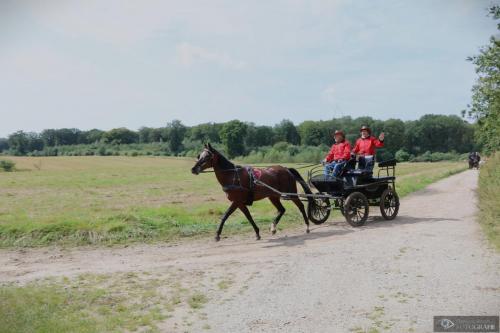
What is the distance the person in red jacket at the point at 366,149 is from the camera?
11.9 meters

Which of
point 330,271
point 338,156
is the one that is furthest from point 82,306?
point 338,156

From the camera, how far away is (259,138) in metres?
119

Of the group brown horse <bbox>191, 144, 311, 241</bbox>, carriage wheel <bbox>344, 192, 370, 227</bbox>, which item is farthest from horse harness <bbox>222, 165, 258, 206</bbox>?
carriage wheel <bbox>344, 192, 370, 227</bbox>

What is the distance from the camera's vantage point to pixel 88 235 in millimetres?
10695

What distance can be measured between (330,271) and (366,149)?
5.53 meters

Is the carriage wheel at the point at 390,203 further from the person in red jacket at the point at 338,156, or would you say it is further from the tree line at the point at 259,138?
the tree line at the point at 259,138

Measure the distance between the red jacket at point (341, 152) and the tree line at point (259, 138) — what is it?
2736 inches

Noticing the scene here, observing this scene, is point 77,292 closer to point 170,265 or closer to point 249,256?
point 170,265

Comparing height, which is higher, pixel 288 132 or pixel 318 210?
pixel 288 132

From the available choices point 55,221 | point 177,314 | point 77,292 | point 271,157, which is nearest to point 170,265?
point 77,292

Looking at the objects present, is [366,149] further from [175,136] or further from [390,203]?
[175,136]

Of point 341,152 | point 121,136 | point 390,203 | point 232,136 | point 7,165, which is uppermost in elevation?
point 121,136

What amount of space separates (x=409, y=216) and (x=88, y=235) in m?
9.41

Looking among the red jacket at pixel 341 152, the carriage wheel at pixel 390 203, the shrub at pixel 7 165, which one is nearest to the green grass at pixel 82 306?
the red jacket at pixel 341 152
